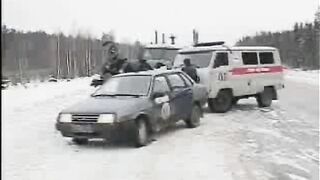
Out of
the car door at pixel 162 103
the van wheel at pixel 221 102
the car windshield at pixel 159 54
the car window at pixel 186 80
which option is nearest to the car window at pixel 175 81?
the car window at pixel 186 80

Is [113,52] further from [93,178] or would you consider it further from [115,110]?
[93,178]

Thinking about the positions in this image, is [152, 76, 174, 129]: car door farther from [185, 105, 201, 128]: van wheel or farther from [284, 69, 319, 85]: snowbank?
[284, 69, 319, 85]: snowbank

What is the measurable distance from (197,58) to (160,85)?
17.0 feet

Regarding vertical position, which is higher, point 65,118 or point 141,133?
point 65,118

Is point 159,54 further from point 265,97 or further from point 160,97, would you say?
point 160,97

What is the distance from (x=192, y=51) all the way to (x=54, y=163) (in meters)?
9.08

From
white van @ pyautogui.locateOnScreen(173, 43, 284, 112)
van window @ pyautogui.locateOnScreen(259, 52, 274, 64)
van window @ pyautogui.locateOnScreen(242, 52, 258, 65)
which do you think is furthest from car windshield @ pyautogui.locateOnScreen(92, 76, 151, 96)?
van window @ pyautogui.locateOnScreen(259, 52, 274, 64)

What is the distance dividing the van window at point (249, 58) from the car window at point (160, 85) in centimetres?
586

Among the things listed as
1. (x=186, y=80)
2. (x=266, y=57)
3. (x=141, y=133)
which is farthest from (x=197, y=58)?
(x=141, y=133)

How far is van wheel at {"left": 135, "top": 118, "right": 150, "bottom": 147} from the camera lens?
31.5 ft

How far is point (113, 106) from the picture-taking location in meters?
9.66

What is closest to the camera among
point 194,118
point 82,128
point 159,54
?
point 82,128

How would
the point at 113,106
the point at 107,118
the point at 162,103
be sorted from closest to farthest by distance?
the point at 107,118 < the point at 113,106 < the point at 162,103

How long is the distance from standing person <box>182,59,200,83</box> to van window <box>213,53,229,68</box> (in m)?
0.88
